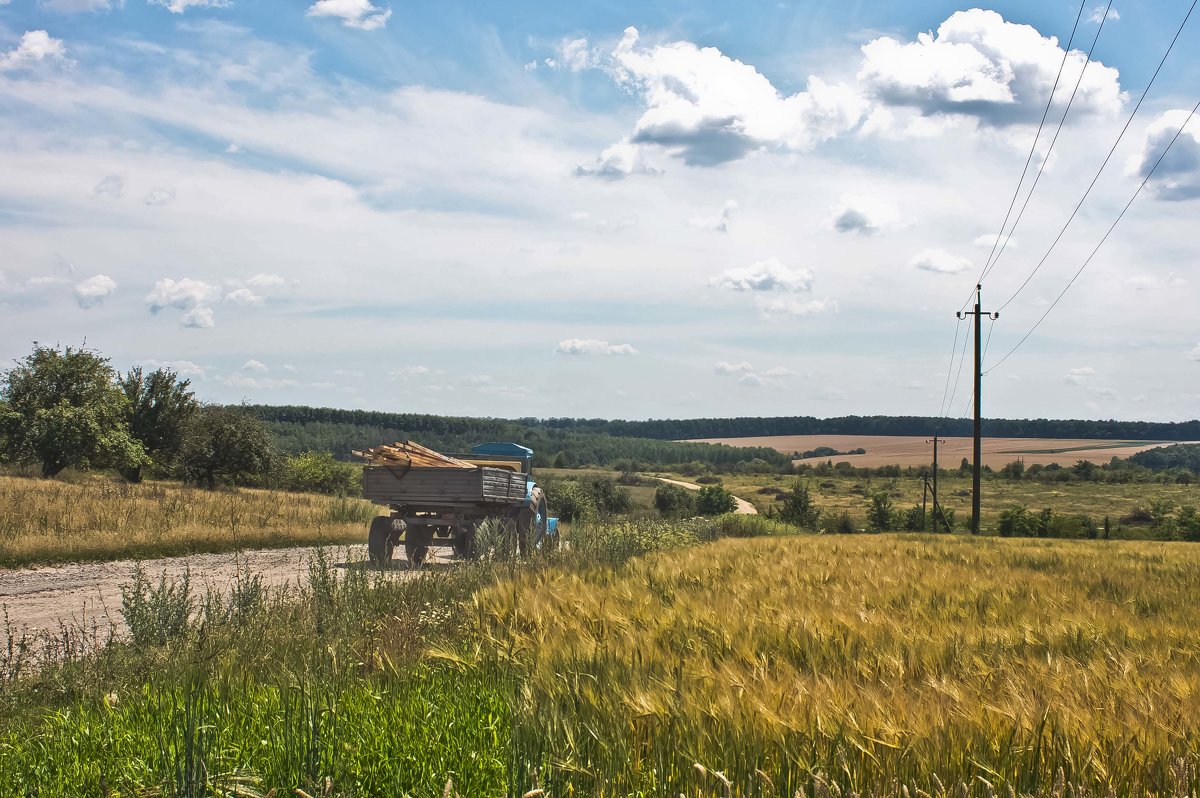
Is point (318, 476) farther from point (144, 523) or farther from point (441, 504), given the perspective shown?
point (441, 504)

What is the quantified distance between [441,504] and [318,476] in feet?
117

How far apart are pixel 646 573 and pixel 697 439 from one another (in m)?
189

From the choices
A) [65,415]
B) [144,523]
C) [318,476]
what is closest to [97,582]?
[144,523]

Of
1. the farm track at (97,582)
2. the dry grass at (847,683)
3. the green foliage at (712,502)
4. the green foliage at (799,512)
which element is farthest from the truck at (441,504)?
the green foliage at (712,502)

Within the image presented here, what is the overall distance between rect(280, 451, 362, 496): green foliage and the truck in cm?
3081

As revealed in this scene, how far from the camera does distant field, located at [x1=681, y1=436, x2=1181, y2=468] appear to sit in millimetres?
118312

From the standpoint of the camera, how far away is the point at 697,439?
647 ft

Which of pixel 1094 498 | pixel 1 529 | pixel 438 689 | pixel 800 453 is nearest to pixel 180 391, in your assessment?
pixel 1 529

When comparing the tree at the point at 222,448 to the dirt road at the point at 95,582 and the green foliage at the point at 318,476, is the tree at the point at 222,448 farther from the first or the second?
the dirt road at the point at 95,582

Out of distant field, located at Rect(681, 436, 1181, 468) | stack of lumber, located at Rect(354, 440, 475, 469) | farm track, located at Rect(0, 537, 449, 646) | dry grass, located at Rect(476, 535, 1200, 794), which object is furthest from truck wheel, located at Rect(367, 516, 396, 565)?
distant field, located at Rect(681, 436, 1181, 468)

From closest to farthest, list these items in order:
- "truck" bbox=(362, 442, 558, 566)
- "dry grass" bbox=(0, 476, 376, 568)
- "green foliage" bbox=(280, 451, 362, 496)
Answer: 1. "truck" bbox=(362, 442, 558, 566)
2. "dry grass" bbox=(0, 476, 376, 568)
3. "green foliage" bbox=(280, 451, 362, 496)

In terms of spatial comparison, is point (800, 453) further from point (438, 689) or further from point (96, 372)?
point (438, 689)

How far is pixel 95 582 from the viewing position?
14477 mm

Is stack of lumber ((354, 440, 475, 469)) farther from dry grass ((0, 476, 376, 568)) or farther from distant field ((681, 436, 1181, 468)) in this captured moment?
distant field ((681, 436, 1181, 468))
